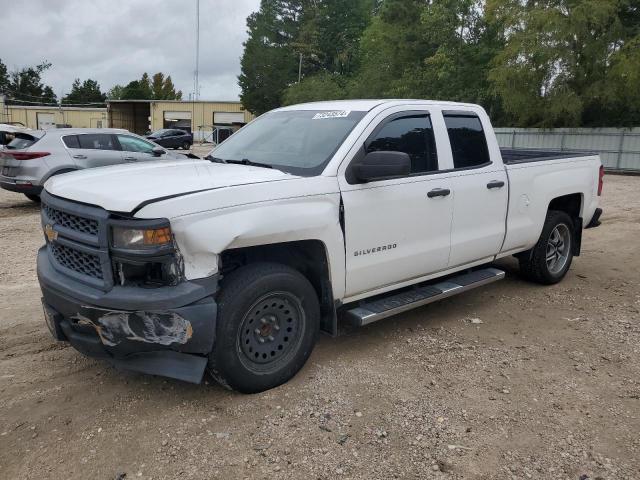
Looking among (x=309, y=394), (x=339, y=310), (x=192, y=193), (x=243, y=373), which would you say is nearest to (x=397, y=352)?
(x=339, y=310)

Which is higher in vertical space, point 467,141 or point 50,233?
point 467,141

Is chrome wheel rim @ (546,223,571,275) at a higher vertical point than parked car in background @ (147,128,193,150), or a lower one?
lower

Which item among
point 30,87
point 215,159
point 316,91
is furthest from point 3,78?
point 215,159

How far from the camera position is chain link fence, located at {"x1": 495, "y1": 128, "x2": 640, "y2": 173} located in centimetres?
2375

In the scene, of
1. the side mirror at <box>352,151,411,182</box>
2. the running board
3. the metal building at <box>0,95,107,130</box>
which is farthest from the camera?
the metal building at <box>0,95,107,130</box>

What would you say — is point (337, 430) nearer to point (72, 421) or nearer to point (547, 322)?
point (72, 421)

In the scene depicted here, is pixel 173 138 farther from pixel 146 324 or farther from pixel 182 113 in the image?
pixel 146 324

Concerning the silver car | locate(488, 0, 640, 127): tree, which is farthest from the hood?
locate(488, 0, 640, 127): tree

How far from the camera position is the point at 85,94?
89938 millimetres

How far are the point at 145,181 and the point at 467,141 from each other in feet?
9.54

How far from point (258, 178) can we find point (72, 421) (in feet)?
6.04

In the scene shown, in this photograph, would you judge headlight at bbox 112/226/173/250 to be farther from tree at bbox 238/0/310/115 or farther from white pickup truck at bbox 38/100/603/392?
tree at bbox 238/0/310/115

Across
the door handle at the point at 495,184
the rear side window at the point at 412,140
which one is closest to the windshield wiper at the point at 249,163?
the rear side window at the point at 412,140

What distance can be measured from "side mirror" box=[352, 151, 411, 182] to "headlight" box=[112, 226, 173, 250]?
1.43 metres
